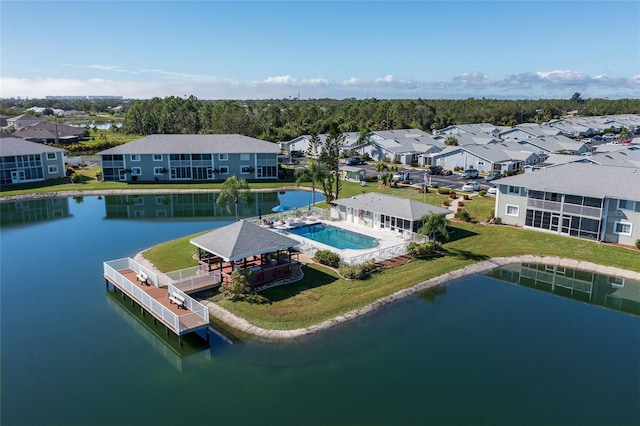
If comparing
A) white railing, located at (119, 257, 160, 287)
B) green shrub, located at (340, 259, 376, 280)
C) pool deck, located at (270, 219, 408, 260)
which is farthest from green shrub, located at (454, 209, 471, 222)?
white railing, located at (119, 257, 160, 287)

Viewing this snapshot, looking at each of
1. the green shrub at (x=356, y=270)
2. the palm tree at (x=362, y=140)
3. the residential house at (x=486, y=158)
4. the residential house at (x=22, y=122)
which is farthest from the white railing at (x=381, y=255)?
the residential house at (x=22, y=122)

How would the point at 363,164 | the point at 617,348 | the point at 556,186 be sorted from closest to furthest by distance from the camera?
1. the point at 617,348
2. the point at 556,186
3. the point at 363,164

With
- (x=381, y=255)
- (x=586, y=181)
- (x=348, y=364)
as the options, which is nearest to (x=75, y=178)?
(x=381, y=255)

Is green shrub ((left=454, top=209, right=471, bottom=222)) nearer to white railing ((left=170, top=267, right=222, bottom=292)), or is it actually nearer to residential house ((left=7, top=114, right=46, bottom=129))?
white railing ((left=170, top=267, right=222, bottom=292))

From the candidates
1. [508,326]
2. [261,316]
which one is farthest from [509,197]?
[261,316]

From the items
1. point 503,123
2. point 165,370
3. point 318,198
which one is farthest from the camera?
point 503,123

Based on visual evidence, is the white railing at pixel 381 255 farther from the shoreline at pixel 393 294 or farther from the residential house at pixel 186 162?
the residential house at pixel 186 162

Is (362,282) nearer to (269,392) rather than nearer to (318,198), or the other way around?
(269,392)
